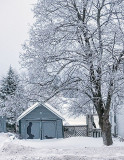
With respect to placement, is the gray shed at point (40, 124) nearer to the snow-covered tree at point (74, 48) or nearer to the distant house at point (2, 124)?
the distant house at point (2, 124)

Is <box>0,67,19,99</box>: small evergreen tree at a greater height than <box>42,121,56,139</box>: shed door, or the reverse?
<box>0,67,19,99</box>: small evergreen tree

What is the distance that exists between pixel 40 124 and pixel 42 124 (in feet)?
0.69

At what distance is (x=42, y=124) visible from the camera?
28875 millimetres

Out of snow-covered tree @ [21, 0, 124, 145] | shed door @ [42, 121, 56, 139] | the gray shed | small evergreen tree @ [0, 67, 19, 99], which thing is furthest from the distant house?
snow-covered tree @ [21, 0, 124, 145]

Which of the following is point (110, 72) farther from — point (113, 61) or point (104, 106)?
point (104, 106)

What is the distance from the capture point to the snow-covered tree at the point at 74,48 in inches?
532

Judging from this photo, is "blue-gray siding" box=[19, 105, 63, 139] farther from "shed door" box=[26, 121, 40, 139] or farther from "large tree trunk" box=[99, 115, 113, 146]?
"large tree trunk" box=[99, 115, 113, 146]

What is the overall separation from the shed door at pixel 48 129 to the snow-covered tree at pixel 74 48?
1476 centimetres

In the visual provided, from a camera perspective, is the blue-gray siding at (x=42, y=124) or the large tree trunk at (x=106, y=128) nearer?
the large tree trunk at (x=106, y=128)

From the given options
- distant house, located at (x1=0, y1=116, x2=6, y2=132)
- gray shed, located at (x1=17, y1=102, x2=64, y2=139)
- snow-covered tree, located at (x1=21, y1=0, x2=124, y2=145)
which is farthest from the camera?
distant house, located at (x1=0, y1=116, x2=6, y2=132)

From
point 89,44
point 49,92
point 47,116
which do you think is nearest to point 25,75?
point 49,92

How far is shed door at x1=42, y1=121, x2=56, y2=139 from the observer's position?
2872cm

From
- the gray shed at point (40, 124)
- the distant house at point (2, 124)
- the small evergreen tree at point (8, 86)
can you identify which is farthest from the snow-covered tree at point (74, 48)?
the small evergreen tree at point (8, 86)

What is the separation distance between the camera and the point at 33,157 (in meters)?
8.71
